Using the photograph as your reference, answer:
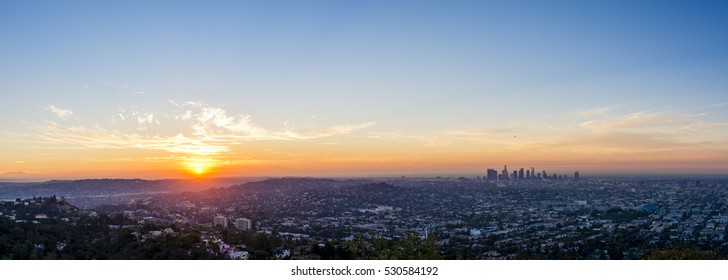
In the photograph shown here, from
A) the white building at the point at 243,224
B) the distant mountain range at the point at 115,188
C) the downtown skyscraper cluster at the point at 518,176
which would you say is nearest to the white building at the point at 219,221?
the white building at the point at 243,224

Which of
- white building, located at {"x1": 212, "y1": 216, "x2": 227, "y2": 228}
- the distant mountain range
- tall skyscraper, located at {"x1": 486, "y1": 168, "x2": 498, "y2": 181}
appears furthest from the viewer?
tall skyscraper, located at {"x1": 486, "y1": 168, "x2": 498, "y2": 181}

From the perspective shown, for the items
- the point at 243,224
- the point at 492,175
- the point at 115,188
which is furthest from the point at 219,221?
the point at 492,175

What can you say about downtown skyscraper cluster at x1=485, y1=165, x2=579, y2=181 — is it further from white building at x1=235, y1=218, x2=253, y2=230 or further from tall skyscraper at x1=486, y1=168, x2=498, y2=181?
white building at x1=235, y1=218, x2=253, y2=230

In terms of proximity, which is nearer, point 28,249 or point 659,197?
point 28,249

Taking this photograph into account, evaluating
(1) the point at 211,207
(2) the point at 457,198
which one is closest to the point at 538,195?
(2) the point at 457,198

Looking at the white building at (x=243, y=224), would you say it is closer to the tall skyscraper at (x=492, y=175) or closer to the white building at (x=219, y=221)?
the white building at (x=219, y=221)

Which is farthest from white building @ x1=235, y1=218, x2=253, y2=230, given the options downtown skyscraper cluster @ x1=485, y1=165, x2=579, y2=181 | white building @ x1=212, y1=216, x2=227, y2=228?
downtown skyscraper cluster @ x1=485, y1=165, x2=579, y2=181
